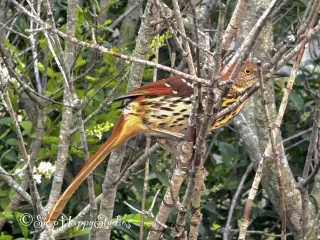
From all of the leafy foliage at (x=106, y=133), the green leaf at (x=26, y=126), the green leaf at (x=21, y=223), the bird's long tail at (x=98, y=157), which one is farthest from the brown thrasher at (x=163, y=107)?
the green leaf at (x=21, y=223)

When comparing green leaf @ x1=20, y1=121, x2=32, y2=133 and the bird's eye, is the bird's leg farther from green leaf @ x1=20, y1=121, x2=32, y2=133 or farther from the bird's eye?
green leaf @ x1=20, y1=121, x2=32, y2=133

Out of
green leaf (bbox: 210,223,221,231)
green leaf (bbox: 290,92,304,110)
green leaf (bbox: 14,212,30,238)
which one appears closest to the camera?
green leaf (bbox: 14,212,30,238)

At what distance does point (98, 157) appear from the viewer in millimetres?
3404

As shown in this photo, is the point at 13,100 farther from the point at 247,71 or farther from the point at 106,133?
the point at 247,71

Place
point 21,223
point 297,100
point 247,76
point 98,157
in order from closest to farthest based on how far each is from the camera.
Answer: point 98,157
point 21,223
point 247,76
point 297,100

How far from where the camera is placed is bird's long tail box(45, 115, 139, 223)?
312cm

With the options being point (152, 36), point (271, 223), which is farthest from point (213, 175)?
point (152, 36)

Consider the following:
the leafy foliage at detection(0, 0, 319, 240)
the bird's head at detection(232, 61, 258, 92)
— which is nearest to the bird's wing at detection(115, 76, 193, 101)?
the leafy foliage at detection(0, 0, 319, 240)

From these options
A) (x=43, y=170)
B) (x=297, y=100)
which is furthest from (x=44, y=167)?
(x=297, y=100)

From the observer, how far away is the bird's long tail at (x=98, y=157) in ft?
10.2

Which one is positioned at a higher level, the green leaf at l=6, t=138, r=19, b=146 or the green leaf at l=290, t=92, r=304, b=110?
the green leaf at l=290, t=92, r=304, b=110

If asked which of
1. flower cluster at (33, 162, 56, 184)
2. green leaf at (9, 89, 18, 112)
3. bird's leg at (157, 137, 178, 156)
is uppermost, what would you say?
green leaf at (9, 89, 18, 112)

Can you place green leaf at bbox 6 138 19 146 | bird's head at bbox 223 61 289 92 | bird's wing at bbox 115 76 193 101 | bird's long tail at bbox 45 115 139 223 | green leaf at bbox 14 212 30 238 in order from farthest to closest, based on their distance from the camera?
green leaf at bbox 6 138 19 146
bird's head at bbox 223 61 289 92
bird's wing at bbox 115 76 193 101
green leaf at bbox 14 212 30 238
bird's long tail at bbox 45 115 139 223

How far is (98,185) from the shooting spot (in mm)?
4367
